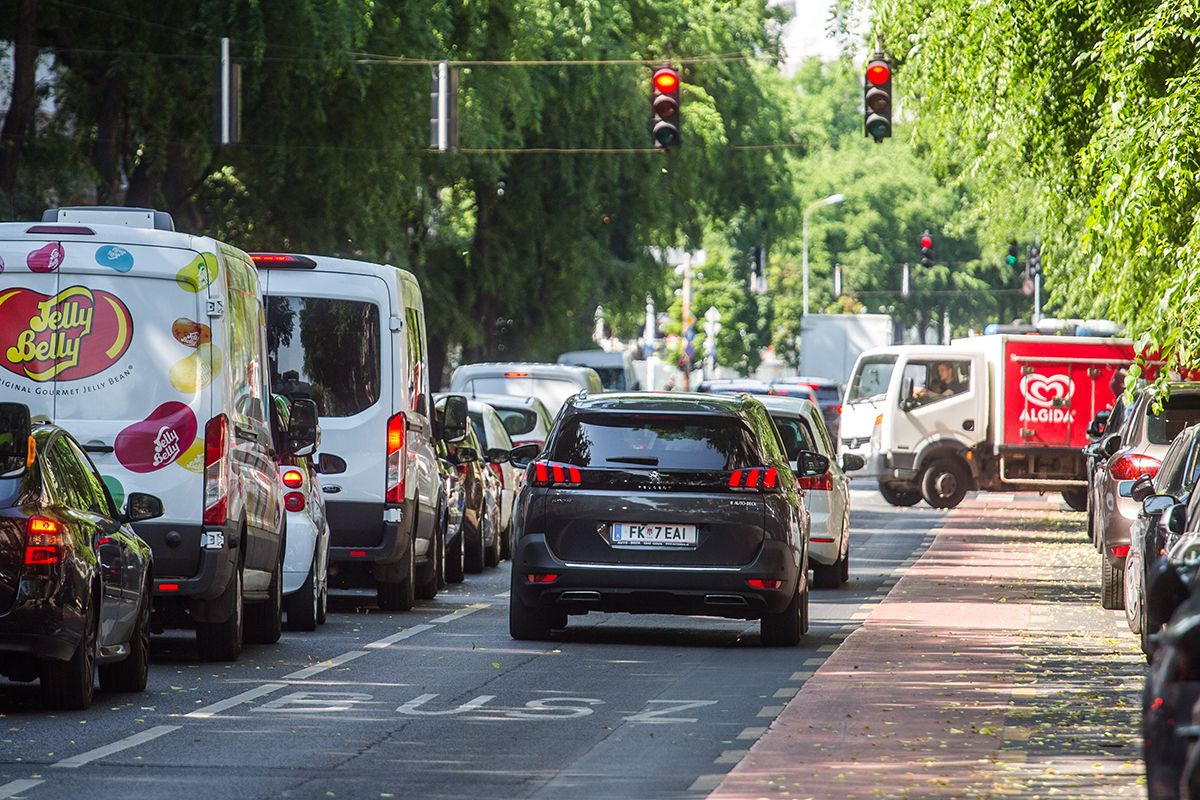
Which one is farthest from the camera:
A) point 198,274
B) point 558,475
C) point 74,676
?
point 558,475

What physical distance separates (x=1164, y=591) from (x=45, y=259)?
23.4 feet

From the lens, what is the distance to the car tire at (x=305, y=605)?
699 inches

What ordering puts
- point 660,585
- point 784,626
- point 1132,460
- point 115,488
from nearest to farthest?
point 115,488 → point 660,585 → point 784,626 → point 1132,460

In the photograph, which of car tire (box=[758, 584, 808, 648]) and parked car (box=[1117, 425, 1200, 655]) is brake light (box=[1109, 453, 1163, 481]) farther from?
car tire (box=[758, 584, 808, 648])

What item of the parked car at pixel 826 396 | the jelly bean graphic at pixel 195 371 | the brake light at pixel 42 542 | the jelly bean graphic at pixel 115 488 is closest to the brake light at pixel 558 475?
the jelly bean graphic at pixel 195 371

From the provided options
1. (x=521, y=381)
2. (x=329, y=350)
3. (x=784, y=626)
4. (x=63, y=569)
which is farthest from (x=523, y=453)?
(x=521, y=381)

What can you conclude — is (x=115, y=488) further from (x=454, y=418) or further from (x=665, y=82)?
(x=665, y=82)

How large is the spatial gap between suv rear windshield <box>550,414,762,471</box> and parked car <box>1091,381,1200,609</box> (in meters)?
4.15

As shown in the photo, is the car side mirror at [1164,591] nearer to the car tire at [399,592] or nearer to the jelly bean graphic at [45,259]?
the jelly bean graphic at [45,259]

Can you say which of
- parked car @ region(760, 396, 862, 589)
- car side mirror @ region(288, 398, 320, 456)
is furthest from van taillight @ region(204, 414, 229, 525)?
parked car @ region(760, 396, 862, 589)

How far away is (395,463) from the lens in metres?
19.2

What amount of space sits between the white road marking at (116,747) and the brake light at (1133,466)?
37.8ft

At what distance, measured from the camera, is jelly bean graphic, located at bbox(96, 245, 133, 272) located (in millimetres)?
14680

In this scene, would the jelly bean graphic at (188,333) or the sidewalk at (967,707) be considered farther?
the jelly bean graphic at (188,333)
